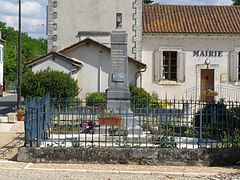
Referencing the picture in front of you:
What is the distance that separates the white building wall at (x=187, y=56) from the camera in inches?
1083

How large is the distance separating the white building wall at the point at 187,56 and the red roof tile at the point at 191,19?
0.44 meters

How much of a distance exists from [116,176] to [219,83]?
64.6 feet

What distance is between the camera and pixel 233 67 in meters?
27.7

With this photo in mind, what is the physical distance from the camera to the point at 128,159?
1046 cm

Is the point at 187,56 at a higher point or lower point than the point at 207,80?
higher

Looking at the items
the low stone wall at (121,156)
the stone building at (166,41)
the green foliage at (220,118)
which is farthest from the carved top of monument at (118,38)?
the stone building at (166,41)

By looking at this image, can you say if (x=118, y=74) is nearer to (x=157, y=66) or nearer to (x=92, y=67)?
(x=92, y=67)

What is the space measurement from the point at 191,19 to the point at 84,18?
20.0 feet

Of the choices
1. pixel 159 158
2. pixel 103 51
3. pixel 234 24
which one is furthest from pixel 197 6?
pixel 159 158

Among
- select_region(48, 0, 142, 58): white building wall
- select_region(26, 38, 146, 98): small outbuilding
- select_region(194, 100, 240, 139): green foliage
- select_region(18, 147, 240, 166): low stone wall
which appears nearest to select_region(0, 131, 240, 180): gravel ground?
select_region(18, 147, 240, 166): low stone wall

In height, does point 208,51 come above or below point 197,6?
below

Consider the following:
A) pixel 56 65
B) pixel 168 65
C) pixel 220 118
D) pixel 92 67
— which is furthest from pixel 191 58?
pixel 220 118

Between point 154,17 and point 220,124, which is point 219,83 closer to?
point 154,17

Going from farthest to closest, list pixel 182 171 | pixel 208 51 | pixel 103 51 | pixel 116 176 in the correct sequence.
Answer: pixel 208 51, pixel 103 51, pixel 182 171, pixel 116 176
